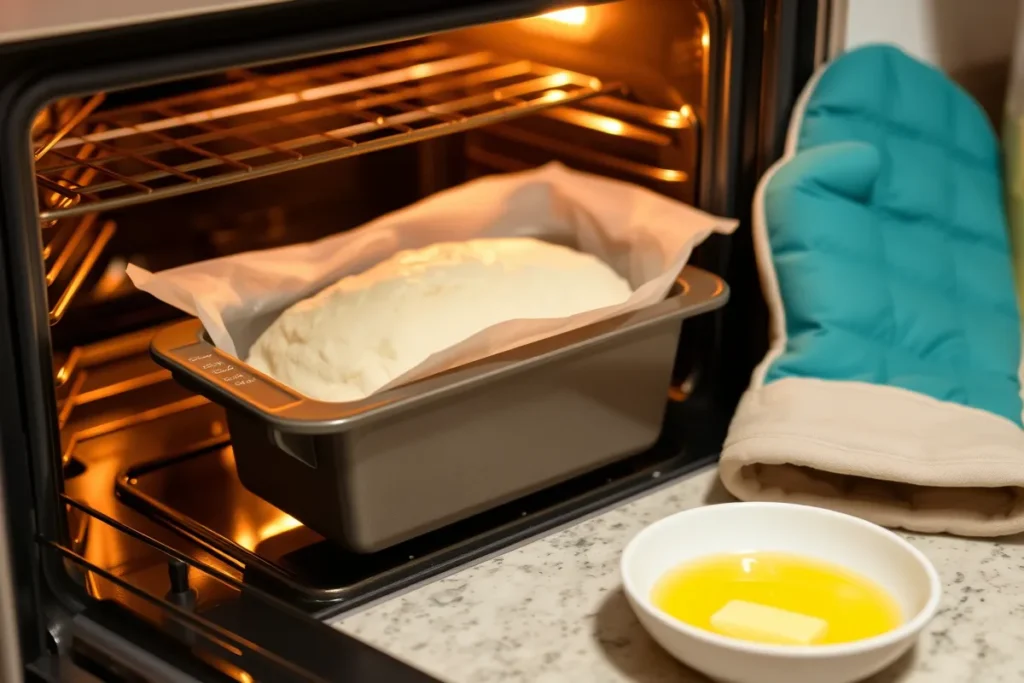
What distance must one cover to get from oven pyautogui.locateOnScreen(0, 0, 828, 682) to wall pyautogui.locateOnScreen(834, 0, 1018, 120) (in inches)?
2.6

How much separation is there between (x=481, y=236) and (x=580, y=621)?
1.51 feet

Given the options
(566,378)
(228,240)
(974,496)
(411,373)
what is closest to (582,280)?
(566,378)

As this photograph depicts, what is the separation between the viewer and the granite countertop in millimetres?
878

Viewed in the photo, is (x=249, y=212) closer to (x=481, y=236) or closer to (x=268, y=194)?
(x=268, y=194)

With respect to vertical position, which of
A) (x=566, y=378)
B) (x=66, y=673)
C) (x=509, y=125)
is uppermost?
(x=509, y=125)

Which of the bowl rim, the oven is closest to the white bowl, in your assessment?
the bowl rim

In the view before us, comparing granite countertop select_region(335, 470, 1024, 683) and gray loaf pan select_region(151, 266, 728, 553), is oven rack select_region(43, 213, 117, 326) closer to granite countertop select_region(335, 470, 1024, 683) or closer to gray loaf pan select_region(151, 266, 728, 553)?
gray loaf pan select_region(151, 266, 728, 553)

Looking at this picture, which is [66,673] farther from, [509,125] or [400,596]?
[509,125]

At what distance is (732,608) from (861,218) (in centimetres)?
45

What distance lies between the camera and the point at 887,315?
118cm

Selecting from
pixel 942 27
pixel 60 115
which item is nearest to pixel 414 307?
pixel 60 115

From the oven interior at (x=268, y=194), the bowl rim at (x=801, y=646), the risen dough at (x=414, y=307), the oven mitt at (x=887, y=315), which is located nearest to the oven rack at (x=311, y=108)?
the oven interior at (x=268, y=194)

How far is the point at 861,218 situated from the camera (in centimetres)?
120

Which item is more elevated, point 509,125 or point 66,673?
point 509,125
